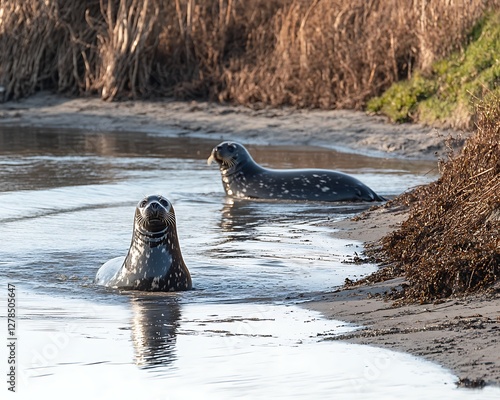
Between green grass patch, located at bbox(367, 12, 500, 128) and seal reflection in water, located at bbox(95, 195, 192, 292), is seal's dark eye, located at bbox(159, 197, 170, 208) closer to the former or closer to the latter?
seal reflection in water, located at bbox(95, 195, 192, 292)

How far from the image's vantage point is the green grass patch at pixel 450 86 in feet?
51.5

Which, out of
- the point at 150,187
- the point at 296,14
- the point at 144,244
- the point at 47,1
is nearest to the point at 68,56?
the point at 47,1

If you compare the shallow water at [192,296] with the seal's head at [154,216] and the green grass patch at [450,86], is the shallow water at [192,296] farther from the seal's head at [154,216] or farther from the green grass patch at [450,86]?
the green grass patch at [450,86]

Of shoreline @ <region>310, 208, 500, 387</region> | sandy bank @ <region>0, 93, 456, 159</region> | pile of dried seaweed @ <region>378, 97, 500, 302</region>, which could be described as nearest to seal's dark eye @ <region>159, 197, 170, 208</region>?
shoreline @ <region>310, 208, 500, 387</region>

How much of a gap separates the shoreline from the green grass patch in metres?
8.76

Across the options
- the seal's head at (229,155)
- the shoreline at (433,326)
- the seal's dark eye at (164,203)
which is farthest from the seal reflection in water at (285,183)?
the shoreline at (433,326)

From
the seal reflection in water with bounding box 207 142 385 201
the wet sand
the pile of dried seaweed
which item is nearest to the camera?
the wet sand

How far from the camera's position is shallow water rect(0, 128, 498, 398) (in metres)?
5.18

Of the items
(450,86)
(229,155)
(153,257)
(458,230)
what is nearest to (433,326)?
(458,230)

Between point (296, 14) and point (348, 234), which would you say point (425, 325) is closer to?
point (348, 234)

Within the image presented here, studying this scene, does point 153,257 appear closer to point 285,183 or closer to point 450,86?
point 285,183

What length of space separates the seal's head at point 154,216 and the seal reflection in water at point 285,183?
436cm

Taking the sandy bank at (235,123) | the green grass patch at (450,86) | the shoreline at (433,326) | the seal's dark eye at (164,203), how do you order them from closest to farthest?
the shoreline at (433,326)
the seal's dark eye at (164,203)
the green grass patch at (450,86)
the sandy bank at (235,123)

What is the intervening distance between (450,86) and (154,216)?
31.8 ft
